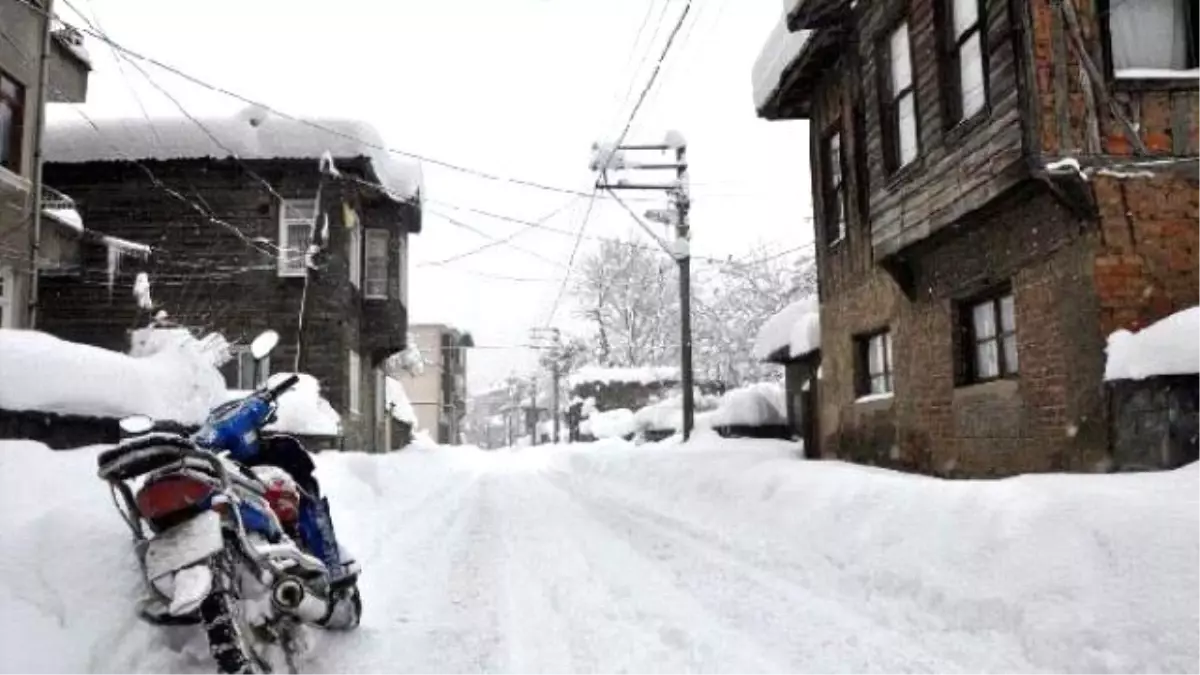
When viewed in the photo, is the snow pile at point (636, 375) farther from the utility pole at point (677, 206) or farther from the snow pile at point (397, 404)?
the utility pole at point (677, 206)

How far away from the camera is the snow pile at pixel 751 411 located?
24.0m

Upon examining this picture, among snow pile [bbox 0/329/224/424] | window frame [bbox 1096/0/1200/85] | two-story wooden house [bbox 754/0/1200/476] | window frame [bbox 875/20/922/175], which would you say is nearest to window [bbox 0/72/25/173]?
snow pile [bbox 0/329/224/424]

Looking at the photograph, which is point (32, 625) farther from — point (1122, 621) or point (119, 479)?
point (1122, 621)

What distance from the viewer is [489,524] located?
10938 millimetres

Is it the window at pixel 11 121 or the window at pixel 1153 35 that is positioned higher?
the window at pixel 11 121

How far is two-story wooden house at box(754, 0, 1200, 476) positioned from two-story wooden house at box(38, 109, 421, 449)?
1502cm

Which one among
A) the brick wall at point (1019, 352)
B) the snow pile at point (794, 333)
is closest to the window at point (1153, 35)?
the brick wall at point (1019, 352)

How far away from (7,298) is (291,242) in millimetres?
10115

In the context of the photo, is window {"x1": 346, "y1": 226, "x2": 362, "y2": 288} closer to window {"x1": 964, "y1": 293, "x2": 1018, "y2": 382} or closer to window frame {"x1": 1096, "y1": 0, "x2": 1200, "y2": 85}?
window {"x1": 964, "y1": 293, "x2": 1018, "y2": 382}

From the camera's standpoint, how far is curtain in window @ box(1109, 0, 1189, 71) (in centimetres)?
828

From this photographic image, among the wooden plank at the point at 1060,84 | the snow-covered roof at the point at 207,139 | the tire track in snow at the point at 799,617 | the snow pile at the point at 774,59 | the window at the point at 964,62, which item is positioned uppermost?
the snow-covered roof at the point at 207,139

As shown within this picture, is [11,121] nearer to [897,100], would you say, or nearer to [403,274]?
[897,100]

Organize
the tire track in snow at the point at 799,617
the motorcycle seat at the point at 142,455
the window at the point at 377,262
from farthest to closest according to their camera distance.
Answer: the window at the point at 377,262 < the tire track in snow at the point at 799,617 < the motorcycle seat at the point at 142,455

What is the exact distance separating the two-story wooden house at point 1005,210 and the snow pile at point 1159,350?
0.24m
